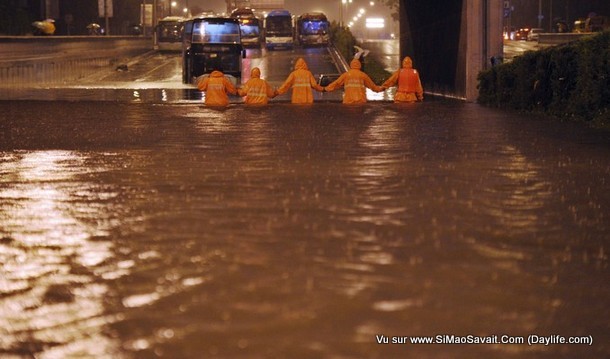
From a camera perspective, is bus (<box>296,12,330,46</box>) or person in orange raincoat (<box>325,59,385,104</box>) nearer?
person in orange raincoat (<box>325,59,385,104</box>)

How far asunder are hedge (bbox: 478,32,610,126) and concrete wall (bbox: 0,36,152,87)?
996 inches

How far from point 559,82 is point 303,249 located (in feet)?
64.2

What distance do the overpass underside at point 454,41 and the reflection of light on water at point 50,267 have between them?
74.8ft

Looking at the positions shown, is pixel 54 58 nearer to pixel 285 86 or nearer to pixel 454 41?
pixel 454 41

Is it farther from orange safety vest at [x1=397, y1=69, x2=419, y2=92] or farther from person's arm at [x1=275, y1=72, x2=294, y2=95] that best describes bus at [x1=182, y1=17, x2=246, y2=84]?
orange safety vest at [x1=397, y1=69, x2=419, y2=92]

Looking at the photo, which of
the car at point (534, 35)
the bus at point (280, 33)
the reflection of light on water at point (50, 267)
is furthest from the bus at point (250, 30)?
the reflection of light on water at point (50, 267)

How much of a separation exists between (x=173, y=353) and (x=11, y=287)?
204 centimetres

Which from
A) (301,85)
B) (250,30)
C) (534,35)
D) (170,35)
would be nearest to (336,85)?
(301,85)

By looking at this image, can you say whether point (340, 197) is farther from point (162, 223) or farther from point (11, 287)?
point (11, 287)

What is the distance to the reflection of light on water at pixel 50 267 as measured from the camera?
21.0 feet

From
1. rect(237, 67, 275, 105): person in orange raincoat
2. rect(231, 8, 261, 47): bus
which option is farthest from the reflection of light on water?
rect(231, 8, 261, 47): bus

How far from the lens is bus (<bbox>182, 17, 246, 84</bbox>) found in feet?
161

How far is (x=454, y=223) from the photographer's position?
10336mm

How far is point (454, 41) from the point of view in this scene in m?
38.2
